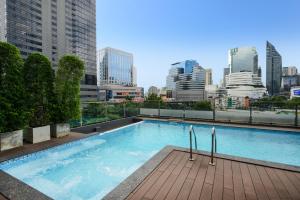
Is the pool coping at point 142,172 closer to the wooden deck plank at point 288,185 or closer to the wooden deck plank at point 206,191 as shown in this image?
the wooden deck plank at point 288,185

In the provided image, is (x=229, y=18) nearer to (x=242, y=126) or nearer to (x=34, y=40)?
(x=242, y=126)

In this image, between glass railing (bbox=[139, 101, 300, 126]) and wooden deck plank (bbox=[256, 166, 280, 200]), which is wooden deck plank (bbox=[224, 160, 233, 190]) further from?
glass railing (bbox=[139, 101, 300, 126])

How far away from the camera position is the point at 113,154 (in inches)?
208

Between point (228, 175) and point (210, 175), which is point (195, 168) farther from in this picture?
point (228, 175)

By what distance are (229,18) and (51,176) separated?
14.2m

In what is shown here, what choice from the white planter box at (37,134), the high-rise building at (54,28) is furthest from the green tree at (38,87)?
the high-rise building at (54,28)

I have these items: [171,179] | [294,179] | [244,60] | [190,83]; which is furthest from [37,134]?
[244,60]

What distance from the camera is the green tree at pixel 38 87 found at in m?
5.11

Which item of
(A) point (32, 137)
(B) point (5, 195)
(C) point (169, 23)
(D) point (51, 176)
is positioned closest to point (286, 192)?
(B) point (5, 195)

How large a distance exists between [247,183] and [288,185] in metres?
0.54

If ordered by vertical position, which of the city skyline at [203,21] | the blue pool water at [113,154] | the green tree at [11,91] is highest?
the city skyline at [203,21]

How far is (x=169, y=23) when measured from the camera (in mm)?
14945

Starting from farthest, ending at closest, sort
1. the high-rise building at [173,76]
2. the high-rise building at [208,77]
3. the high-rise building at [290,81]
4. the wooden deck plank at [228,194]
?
1. the high-rise building at [208,77]
2. the high-rise building at [173,76]
3. the high-rise building at [290,81]
4. the wooden deck plank at [228,194]

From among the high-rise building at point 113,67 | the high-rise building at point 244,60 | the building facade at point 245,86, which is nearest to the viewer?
the building facade at point 245,86
